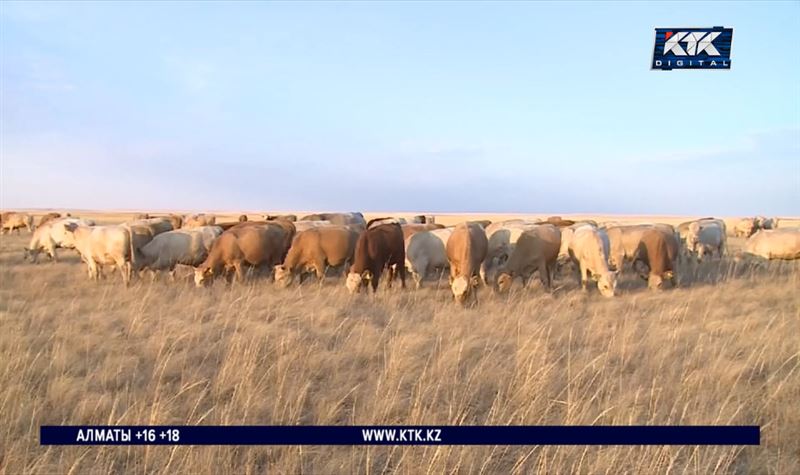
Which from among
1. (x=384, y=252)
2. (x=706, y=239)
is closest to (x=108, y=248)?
(x=384, y=252)

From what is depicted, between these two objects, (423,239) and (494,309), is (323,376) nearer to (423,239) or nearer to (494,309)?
(494,309)

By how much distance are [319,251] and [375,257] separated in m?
1.91

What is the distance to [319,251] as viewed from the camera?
13445 millimetres

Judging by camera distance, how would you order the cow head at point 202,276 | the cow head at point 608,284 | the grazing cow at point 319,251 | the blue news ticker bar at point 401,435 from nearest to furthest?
the blue news ticker bar at point 401,435 < the cow head at point 608,284 < the cow head at point 202,276 < the grazing cow at point 319,251

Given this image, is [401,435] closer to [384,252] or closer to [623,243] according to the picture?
[384,252]

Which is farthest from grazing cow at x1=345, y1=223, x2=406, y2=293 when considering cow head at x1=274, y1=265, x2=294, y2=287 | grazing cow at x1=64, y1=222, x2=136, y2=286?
grazing cow at x1=64, y1=222, x2=136, y2=286

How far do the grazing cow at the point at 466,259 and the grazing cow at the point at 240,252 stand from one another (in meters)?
5.33

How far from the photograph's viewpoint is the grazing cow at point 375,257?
11906 millimetres

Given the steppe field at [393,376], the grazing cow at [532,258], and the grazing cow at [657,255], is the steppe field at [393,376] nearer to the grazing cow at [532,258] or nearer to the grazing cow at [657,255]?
the grazing cow at [532,258]

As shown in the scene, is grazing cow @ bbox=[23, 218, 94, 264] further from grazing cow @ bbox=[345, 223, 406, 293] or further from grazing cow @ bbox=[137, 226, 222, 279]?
grazing cow @ bbox=[345, 223, 406, 293]

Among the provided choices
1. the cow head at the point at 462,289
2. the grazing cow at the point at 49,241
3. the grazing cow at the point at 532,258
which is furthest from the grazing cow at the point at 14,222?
the cow head at the point at 462,289

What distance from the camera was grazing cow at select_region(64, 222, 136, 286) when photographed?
13.8 m

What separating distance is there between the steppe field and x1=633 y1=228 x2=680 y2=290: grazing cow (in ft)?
8.70

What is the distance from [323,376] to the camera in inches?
232
